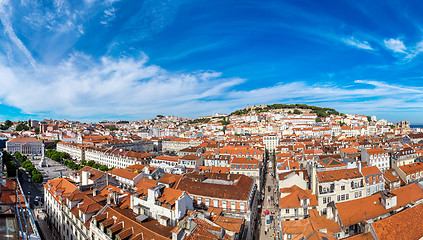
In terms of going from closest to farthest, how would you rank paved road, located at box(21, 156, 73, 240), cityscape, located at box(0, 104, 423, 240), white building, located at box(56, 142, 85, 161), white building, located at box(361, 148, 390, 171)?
1. cityscape, located at box(0, 104, 423, 240)
2. paved road, located at box(21, 156, 73, 240)
3. white building, located at box(361, 148, 390, 171)
4. white building, located at box(56, 142, 85, 161)

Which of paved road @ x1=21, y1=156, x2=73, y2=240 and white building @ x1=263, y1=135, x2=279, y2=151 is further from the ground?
white building @ x1=263, y1=135, x2=279, y2=151

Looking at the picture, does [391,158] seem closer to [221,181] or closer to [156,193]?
[221,181]

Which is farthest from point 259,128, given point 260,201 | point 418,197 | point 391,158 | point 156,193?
point 156,193

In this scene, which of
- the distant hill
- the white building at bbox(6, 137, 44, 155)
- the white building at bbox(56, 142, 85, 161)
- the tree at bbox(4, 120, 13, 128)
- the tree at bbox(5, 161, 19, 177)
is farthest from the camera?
the distant hill

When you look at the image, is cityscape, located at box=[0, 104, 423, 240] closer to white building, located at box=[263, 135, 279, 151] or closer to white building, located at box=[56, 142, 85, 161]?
white building, located at box=[56, 142, 85, 161]

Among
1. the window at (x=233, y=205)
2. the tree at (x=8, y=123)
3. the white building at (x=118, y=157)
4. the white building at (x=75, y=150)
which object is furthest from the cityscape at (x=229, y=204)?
the tree at (x=8, y=123)

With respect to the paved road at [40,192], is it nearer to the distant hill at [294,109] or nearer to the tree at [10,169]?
the tree at [10,169]

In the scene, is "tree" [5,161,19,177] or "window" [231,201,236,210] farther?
"tree" [5,161,19,177]

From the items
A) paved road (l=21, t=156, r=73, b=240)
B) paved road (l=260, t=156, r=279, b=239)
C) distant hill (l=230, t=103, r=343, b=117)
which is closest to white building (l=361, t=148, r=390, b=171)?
paved road (l=260, t=156, r=279, b=239)

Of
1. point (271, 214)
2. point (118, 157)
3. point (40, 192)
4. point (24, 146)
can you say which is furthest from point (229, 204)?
point (24, 146)

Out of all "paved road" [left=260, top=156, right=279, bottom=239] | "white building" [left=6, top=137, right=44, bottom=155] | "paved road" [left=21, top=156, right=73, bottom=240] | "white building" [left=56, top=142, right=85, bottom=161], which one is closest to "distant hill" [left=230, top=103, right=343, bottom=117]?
"white building" [left=56, top=142, right=85, bottom=161]

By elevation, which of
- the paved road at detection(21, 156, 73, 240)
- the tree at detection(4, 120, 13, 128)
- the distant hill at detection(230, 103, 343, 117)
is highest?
the distant hill at detection(230, 103, 343, 117)

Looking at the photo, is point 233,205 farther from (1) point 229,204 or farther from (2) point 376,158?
(2) point 376,158
